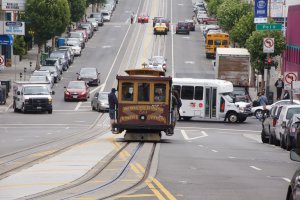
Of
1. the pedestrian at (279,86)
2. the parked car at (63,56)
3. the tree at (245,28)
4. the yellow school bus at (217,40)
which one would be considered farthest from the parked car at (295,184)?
the yellow school bus at (217,40)

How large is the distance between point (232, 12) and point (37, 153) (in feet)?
234

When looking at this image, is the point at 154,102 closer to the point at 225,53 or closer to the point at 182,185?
the point at 182,185

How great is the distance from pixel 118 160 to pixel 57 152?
4.27 m

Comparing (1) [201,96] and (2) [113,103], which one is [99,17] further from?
(2) [113,103]

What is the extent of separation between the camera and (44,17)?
308ft

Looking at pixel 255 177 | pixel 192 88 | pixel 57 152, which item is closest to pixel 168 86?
pixel 57 152

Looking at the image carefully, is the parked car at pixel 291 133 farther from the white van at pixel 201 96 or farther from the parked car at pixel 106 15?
the parked car at pixel 106 15

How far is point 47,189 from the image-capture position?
1753cm

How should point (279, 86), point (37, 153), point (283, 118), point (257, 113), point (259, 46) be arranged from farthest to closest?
1. point (259, 46)
2. point (279, 86)
3. point (257, 113)
4. point (283, 118)
5. point (37, 153)

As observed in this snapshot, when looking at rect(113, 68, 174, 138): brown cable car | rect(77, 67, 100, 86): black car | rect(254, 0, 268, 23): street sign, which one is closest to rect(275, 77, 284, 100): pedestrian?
rect(254, 0, 268, 23): street sign

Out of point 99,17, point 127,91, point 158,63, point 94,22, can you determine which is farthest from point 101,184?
point 99,17

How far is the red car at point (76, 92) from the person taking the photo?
67.4 metres

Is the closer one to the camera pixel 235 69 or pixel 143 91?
pixel 143 91

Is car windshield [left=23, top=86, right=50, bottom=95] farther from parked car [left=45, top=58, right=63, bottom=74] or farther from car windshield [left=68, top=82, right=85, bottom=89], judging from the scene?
parked car [left=45, top=58, right=63, bottom=74]
